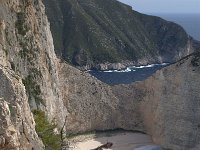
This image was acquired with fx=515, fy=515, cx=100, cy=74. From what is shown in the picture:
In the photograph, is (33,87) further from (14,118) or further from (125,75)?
(125,75)

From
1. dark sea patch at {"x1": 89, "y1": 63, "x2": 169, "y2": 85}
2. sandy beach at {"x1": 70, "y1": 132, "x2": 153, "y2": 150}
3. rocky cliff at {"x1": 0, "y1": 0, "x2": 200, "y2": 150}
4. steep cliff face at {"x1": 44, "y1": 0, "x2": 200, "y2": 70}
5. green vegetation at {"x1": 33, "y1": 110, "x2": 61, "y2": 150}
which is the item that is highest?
steep cliff face at {"x1": 44, "y1": 0, "x2": 200, "y2": 70}

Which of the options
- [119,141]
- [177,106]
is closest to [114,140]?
[119,141]

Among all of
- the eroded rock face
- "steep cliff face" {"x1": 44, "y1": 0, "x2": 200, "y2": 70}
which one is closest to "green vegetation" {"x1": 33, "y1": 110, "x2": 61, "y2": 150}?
the eroded rock face

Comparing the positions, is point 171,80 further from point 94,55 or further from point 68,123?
point 94,55

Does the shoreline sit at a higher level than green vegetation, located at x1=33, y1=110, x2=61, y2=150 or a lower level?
lower

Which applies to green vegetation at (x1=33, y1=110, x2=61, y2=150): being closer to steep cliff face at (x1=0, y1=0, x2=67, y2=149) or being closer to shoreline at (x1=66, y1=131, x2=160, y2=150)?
steep cliff face at (x1=0, y1=0, x2=67, y2=149)

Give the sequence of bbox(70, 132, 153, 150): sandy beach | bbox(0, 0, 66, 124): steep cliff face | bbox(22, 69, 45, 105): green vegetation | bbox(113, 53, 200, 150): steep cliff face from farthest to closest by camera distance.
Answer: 1. bbox(70, 132, 153, 150): sandy beach
2. bbox(113, 53, 200, 150): steep cliff face
3. bbox(22, 69, 45, 105): green vegetation
4. bbox(0, 0, 66, 124): steep cliff face

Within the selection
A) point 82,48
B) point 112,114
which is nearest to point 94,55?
point 82,48

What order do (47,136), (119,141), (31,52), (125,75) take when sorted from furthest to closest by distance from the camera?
(125,75), (119,141), (31,52), (47,136)
